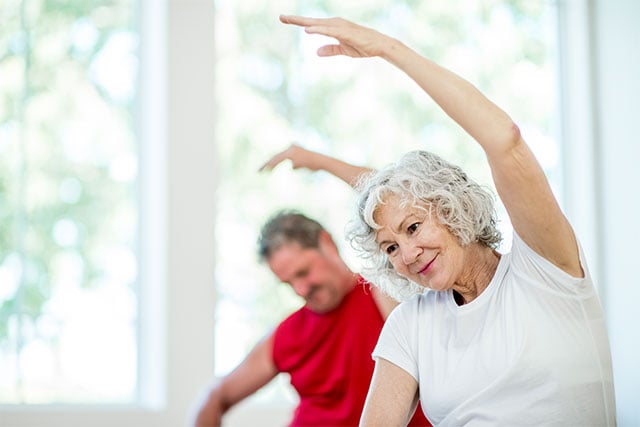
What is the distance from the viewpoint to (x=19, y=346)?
163 inches

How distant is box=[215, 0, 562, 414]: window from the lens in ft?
14.3

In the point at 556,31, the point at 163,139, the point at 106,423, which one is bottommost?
the point at 106,423

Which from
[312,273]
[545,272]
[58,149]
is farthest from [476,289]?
[58,149]

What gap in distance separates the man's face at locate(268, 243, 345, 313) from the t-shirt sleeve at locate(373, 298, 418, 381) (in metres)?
0.96

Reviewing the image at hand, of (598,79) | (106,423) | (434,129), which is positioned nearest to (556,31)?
(598,79)

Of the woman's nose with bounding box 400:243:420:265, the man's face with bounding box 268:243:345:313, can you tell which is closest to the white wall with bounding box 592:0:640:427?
the man's face with bounding box 268:243:345:313

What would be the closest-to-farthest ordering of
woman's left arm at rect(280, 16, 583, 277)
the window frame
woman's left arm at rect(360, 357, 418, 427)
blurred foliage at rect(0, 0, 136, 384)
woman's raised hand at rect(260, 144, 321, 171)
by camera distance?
1. woman's left arm at rect(280, 16, 583, 277)
2. woman's left arm at rect(360, 357, 418, 427)
3. woman's raised hand at rect(260, 144, 321, 171)
4. the window frame
5. blurred foliage at rect(0, 0, 136, 384)

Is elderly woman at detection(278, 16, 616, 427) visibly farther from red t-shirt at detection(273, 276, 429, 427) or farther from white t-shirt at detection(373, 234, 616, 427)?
red t-shirt at detection(273, 276, 429, 427)

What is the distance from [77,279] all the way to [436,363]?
2.59 meters

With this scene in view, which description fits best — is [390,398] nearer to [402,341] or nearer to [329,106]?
[402,341]

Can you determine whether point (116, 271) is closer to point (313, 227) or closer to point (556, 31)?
point (313, 227)

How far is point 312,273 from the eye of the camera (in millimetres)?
3090

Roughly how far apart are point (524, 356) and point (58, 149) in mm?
2933

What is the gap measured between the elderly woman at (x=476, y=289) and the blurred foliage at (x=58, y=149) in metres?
2.45
